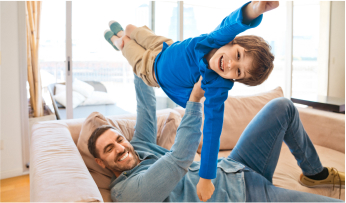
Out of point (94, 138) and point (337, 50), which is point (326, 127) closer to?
point (94, 138)

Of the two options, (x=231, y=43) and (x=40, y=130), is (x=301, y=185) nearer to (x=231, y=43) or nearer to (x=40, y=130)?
(x=231, y=43)

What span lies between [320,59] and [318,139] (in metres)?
2.76

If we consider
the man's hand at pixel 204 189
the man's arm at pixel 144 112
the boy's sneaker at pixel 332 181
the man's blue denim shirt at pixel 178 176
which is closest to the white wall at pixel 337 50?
the boy's sneaker at pixel 332 181

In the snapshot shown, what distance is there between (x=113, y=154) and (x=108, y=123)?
0.25 m

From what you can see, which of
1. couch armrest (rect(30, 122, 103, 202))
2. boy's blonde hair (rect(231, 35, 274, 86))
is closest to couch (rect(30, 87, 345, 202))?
couch armrest (rect(30, 122, 103, 202))

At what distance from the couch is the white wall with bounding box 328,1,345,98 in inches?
107

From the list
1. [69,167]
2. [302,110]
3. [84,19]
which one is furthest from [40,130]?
[302,110]

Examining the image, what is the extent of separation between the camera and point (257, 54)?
0.99m

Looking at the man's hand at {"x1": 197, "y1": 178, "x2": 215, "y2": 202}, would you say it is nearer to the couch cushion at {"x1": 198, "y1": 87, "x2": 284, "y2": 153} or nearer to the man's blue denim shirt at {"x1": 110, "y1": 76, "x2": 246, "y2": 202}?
the man's blue denim shirt at {"x1": 110, "y1": 76, "x2": 246, "y2": 202}

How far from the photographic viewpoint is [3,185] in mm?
2268

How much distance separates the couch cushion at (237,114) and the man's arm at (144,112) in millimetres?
663

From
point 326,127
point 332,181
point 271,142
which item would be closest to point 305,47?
point 326,127

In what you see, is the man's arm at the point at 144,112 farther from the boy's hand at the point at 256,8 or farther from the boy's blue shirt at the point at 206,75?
the boy's hand at the point at 256,8

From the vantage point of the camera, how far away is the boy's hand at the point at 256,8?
66cm
